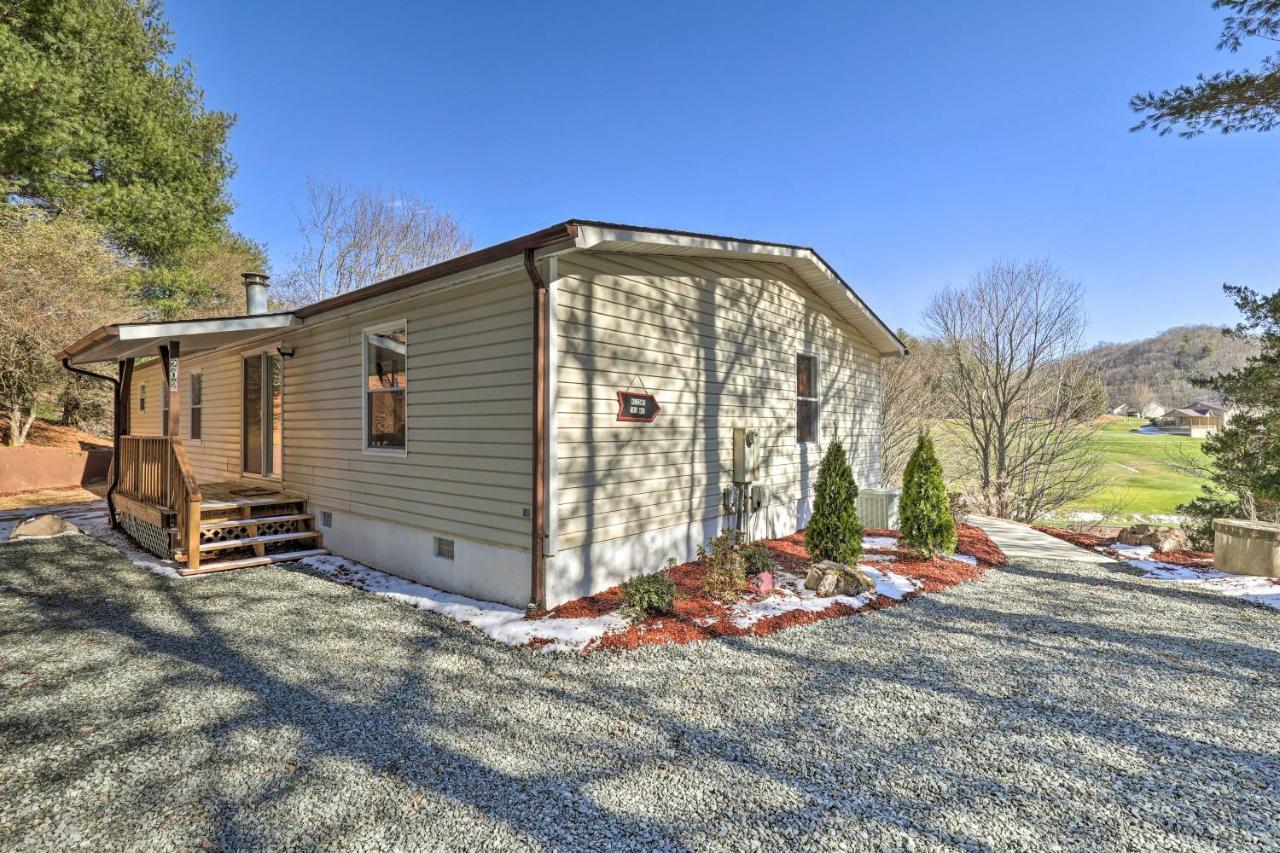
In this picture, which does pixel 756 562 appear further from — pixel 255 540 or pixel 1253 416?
pixel 1253 416

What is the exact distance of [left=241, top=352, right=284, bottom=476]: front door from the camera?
8156 mm

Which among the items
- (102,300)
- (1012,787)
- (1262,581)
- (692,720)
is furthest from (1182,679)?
(102,300)

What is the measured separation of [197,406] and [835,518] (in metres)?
11.1

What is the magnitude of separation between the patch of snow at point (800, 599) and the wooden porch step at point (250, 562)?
5530 mm

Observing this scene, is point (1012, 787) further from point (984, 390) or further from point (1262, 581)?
point (984, 390)

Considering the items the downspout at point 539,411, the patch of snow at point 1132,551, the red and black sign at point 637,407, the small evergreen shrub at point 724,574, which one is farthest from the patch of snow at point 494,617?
the patch of snow at point 1132,551

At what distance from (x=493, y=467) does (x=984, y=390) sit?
14.3m

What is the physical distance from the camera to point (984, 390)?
14.4 m

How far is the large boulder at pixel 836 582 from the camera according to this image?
535 centimetres

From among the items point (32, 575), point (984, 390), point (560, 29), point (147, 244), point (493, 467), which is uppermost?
point (560, 29)

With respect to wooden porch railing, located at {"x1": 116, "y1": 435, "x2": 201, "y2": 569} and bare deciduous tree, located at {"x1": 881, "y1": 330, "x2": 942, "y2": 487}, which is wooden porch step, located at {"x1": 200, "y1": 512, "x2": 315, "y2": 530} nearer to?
wooden porch railing, located at {"x1": 116, "y1": 435, "x2": 201, "y2": 569}

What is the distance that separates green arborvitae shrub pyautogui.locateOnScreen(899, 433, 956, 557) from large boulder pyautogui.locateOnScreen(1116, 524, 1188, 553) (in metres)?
4.06

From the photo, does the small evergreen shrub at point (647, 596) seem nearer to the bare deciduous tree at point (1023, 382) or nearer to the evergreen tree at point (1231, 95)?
the evergreen tree at point (1231, 95)

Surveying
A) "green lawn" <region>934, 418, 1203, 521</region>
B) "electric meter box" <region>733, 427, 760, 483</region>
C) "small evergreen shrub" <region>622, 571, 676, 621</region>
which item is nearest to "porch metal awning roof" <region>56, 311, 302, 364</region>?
"small evergreen shrub" <region>622, 571, 676, 621</region>
